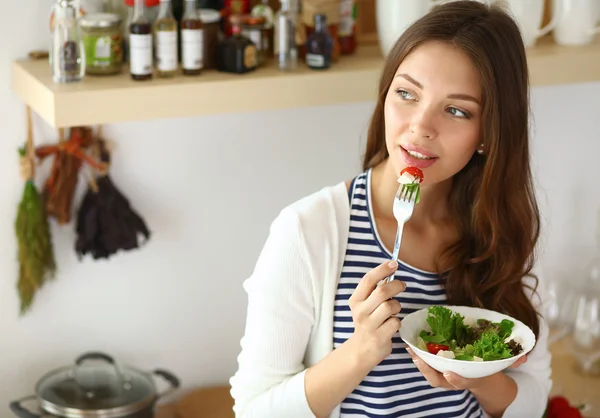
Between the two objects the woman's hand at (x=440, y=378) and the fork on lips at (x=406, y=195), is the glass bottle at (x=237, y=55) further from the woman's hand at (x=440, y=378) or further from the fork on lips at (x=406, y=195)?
the woman's hand at (x=440, y=378)

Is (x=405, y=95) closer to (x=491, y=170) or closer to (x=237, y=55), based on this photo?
(x=491, y=170)

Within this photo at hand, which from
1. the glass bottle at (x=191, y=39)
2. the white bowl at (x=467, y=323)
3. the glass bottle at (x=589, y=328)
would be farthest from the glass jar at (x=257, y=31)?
the glass bottle at (x=589, y=328)

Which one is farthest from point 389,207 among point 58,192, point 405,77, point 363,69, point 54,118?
point 58,192

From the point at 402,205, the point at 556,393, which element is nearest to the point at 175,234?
the point at 402,205

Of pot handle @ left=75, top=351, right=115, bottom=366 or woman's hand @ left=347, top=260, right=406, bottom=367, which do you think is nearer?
woman's hand @ left=347, top=260, right=406, bottom=367

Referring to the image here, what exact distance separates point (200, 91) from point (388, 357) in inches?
22.3

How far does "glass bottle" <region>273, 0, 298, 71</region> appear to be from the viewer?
1.68m

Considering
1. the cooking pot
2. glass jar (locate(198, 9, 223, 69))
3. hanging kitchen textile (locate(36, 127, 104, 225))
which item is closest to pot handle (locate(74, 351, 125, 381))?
the cooking pot

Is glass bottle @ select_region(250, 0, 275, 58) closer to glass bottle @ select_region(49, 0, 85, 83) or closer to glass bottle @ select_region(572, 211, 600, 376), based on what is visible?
glass bottle @ select_region(49, 0, 85, 83)

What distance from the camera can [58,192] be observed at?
174cm

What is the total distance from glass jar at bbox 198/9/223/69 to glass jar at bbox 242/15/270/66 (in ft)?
0.17

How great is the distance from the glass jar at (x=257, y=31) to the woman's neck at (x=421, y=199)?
15.9 inches

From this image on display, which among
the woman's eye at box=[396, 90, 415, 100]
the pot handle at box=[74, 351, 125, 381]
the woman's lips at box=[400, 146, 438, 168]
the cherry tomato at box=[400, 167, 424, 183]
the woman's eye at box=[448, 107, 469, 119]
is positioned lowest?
the pot handle at box=[74, 351, 125, 381]

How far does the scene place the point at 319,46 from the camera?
66.2 inches
